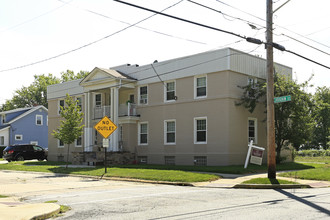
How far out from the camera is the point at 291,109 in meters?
24.1

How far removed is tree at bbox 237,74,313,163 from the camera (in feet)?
78.7

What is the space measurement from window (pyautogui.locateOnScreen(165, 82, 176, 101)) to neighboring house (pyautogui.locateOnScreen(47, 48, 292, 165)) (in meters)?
0.07

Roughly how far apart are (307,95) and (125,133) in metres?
13.3

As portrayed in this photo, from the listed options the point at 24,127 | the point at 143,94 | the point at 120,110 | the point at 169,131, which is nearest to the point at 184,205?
the point at 169,131

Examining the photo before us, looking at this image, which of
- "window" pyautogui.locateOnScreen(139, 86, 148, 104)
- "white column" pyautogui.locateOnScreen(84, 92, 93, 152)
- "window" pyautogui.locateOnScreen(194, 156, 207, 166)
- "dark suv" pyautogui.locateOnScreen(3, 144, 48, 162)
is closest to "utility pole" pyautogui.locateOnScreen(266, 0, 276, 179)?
"window" pyautogui.locateOnScreen(194, 156, 207, 166)

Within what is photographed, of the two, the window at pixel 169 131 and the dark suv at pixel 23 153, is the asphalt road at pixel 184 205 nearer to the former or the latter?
the window at pixel 169 131

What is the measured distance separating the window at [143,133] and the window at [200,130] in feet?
15.6

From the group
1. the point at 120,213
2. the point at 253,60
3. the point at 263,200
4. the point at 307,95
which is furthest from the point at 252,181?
the point at 253,60

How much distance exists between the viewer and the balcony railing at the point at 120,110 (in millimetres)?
29594

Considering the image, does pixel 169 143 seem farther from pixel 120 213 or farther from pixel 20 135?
pixel 20 135

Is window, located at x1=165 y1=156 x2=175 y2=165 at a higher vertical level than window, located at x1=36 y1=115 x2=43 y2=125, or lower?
lower

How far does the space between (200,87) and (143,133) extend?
245 inches

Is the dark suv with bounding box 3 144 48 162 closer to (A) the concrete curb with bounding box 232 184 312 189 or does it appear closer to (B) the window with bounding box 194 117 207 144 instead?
(B) the window with bounding box 194 117 207 144

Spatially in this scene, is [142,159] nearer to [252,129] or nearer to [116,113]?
[116,113]
